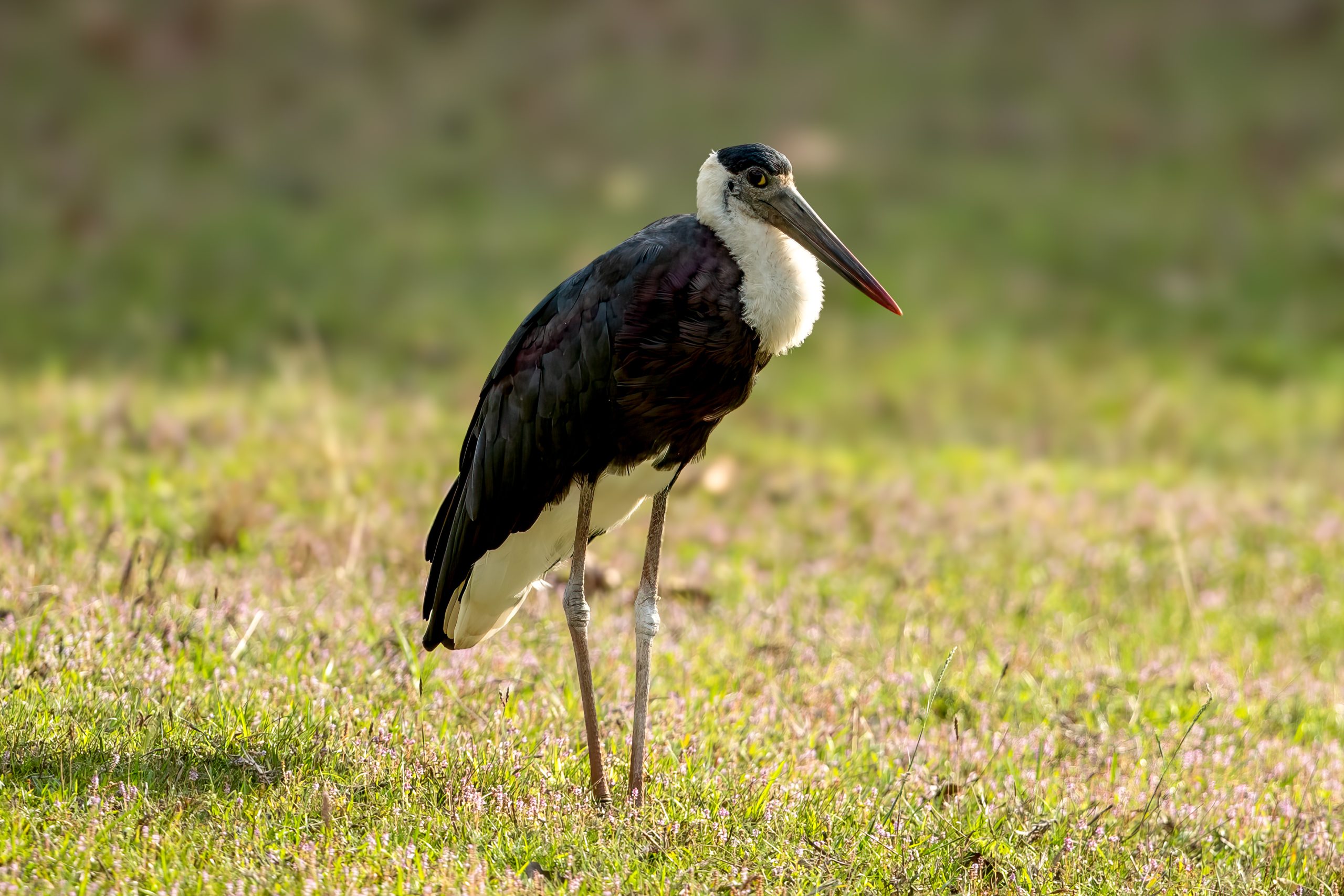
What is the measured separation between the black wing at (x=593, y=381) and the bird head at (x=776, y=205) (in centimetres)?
15

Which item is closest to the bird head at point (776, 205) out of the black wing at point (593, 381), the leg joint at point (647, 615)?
the black wing at point (593, 381)

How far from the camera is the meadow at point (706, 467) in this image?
3.89m

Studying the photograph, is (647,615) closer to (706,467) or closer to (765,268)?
(765,268)

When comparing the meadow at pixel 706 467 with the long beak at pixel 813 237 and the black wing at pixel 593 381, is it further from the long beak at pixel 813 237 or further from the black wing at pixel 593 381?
the long beak at pixel 813 237

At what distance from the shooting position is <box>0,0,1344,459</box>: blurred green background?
12625 mm

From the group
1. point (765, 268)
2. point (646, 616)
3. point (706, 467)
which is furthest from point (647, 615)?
point (706, 467)

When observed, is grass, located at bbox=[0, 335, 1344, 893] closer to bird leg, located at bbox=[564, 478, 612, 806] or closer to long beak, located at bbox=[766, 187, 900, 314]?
bird leg, located at bbox=[564, 478, 612, 806]

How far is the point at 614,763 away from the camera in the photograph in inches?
171

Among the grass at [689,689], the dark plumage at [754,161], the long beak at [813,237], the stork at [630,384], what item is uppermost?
the dark plumage at [754,161]

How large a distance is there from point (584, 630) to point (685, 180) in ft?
39.1

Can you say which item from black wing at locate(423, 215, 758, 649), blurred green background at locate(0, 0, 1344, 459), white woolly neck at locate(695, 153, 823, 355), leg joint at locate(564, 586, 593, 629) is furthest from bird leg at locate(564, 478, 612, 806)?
blurred green background at locate(0, 0, 1344, 459)

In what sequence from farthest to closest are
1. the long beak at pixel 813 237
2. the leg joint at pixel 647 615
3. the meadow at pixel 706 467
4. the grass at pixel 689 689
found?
1. the leg joint at pixel 647 615
2. the long beak at pixel 813 237
3. the meadow at pixel 706 467
4. the grass at pixel 689 689

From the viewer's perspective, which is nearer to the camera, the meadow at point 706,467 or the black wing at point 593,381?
the meadow at point 706,467

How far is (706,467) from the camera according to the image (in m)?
9.07
